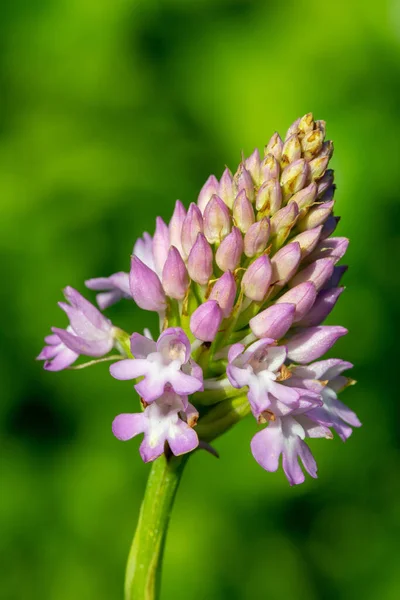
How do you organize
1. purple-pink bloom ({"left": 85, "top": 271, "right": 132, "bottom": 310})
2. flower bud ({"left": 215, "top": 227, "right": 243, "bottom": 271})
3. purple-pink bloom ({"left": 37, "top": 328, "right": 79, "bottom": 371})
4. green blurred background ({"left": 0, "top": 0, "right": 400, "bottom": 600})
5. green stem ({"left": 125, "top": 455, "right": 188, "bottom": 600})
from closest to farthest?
flower bud ({"left": 215, "top": 227, "right": 243, "bottom": 271}), green stem ({"left": 125, "top": 455, "right": 188, "bottom": 600}), purple-pink bloom ({"left": 37, "top": 328, "right": 79, "bottom": 371}), purple-pink bloom ({"left": 85, "top": 271, "right": 132, "bottom": 310}), green blurred background ({"left": 0, "top": 0, "right": 400, "bottom": 600})

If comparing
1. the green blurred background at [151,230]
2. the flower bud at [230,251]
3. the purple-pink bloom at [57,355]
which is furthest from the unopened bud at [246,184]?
the green blurred background at [151,230]

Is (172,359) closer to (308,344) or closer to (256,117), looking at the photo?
(308,344)

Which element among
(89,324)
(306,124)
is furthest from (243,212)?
(89,324)

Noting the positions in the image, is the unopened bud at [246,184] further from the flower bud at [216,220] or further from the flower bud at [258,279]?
the flower bud at [258,279]

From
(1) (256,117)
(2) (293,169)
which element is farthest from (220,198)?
(1) (256,117)

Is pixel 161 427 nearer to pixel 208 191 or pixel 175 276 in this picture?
pixel 175 276

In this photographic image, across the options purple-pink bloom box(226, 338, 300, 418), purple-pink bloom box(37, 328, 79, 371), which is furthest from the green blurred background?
purple-pink bloom box(226, 338, 300, 418)

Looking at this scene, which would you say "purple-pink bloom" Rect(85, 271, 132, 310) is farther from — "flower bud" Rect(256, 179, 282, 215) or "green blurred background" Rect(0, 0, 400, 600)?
"green blurred background" Rect(0, 0, 400, 600)
